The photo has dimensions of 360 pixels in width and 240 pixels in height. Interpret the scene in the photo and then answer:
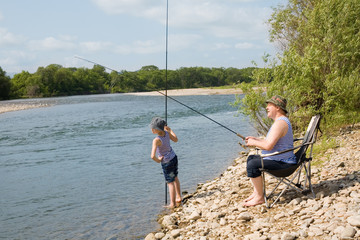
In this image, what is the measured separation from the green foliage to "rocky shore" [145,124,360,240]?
2.26 m

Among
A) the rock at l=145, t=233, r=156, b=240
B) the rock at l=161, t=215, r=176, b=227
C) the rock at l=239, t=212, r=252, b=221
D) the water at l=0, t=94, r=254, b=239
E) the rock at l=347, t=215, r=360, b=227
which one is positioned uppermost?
the rock at l=347, t=215, r=360, b=227

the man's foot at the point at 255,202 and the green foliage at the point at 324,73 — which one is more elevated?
the green foliage at the point at 324,73

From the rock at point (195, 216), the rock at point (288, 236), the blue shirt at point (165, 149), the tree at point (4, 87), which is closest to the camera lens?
the rock at point (288, 236)

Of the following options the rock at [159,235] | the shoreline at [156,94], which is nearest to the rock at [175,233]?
the rock at [159,235]

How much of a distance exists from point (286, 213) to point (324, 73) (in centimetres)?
610

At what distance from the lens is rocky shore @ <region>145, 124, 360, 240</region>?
4156mm

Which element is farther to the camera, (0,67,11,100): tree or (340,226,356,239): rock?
(0,67,11,100): tree

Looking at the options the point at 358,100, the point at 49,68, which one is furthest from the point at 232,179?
the point at 49,68

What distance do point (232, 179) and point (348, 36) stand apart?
5.10m

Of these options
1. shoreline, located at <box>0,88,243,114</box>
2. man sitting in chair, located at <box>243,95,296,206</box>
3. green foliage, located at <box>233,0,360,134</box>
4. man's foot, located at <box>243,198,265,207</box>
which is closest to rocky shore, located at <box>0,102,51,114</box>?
shoreline, located at <box>0,88,243,114</box>

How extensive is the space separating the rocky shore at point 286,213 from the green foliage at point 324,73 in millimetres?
2260

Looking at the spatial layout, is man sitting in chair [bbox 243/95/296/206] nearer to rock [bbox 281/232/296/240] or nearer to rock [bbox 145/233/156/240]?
rock [bbox 281/232/296/240]

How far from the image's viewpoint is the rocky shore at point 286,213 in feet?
13.6

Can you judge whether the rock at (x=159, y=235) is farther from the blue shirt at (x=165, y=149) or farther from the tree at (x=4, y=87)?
the tree at (x=4, y=87)
